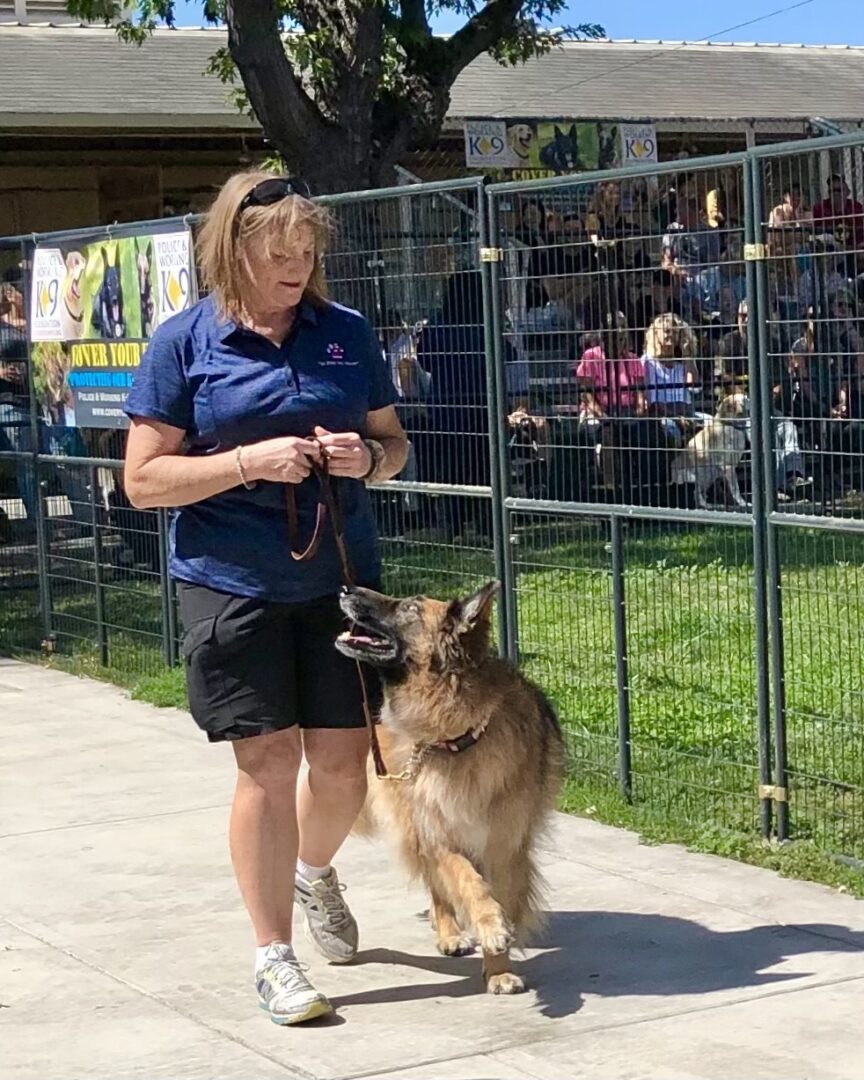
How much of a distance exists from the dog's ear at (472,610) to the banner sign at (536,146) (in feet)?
41.8

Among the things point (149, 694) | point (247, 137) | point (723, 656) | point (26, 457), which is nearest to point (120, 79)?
point (247, 137)

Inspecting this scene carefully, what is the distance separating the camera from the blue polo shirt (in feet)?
15.9

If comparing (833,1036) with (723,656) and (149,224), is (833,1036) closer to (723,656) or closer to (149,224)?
(723,656)

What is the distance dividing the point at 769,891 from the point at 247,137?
17.0m

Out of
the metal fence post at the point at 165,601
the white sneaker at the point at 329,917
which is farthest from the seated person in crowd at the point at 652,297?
the metal fence post at the point at 165,601

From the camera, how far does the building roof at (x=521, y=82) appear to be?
19672mm

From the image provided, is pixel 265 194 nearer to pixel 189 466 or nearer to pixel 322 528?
pixel 189 466

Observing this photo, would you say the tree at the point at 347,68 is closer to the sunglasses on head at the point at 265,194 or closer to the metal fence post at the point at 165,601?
the metal fence post at the point at 165,601

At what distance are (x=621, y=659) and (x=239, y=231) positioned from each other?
112 inches

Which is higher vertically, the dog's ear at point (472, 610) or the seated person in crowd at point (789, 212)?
the seated person in crowd at point (789, 212)

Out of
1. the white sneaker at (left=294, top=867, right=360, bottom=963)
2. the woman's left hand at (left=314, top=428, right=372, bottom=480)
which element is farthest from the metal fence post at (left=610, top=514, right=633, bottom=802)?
the woman's left hand at (left=314, top=428, right=372, bottom=480)

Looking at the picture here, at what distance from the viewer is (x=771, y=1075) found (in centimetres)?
439

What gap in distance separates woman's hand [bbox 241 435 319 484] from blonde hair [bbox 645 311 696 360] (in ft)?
7.11

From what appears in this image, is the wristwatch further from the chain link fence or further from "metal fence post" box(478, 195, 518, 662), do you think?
"metal fence post" box(478, 195, 518, 662)
